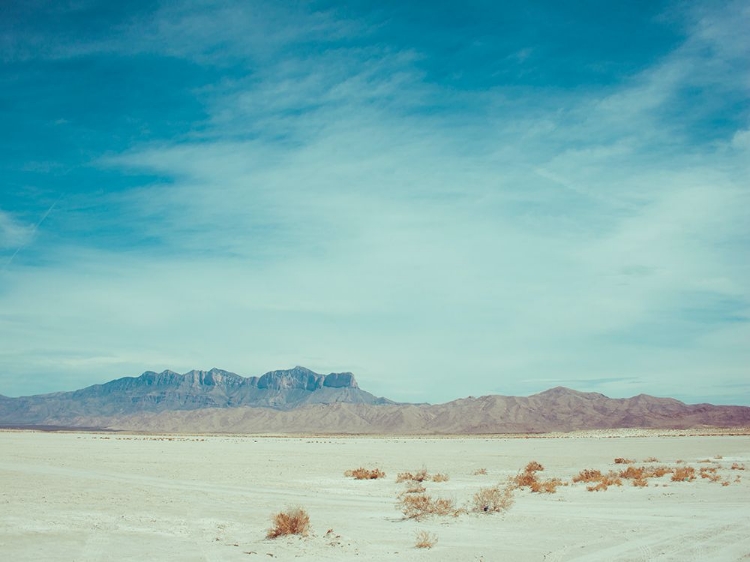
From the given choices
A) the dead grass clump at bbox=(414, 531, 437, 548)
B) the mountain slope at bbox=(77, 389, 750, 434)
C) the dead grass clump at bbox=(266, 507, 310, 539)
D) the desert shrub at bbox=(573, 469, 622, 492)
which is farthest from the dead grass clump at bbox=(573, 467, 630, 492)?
the mountain slope at bbox=(77, 389, 750, 434)

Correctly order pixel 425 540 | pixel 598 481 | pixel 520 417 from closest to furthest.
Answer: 1. pixel 425 540
2. pixel 598 481
3. pixel 520 417

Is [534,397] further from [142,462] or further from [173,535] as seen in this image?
[173,535]

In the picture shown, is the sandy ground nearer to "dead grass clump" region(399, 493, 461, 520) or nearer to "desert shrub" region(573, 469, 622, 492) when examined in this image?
"dead grass clump" region(399, 493, 461, 520)

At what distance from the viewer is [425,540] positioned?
1142cm

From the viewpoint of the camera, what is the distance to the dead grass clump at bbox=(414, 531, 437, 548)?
36.9ft

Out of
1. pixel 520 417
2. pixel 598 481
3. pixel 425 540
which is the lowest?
pixel 520 417

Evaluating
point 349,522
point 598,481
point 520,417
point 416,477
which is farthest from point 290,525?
point 520,417

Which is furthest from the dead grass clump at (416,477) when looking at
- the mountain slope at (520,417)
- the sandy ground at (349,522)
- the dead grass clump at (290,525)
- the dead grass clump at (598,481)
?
the mountain slope at (520,417)

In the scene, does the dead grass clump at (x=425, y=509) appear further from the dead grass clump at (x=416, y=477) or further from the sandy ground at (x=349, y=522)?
the dead grass clump at (x=416, y=477)

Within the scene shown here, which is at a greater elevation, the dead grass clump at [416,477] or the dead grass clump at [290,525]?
the dead grass clump at [290,525]

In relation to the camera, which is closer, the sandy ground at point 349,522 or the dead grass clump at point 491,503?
the sandy ground at point 349,522

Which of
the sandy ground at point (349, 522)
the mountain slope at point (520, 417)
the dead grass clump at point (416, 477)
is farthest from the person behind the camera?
the mountain slope at point (520, 417)

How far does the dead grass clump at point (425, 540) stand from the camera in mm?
11258

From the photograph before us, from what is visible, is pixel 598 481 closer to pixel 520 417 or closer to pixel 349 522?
pixel 349 522
